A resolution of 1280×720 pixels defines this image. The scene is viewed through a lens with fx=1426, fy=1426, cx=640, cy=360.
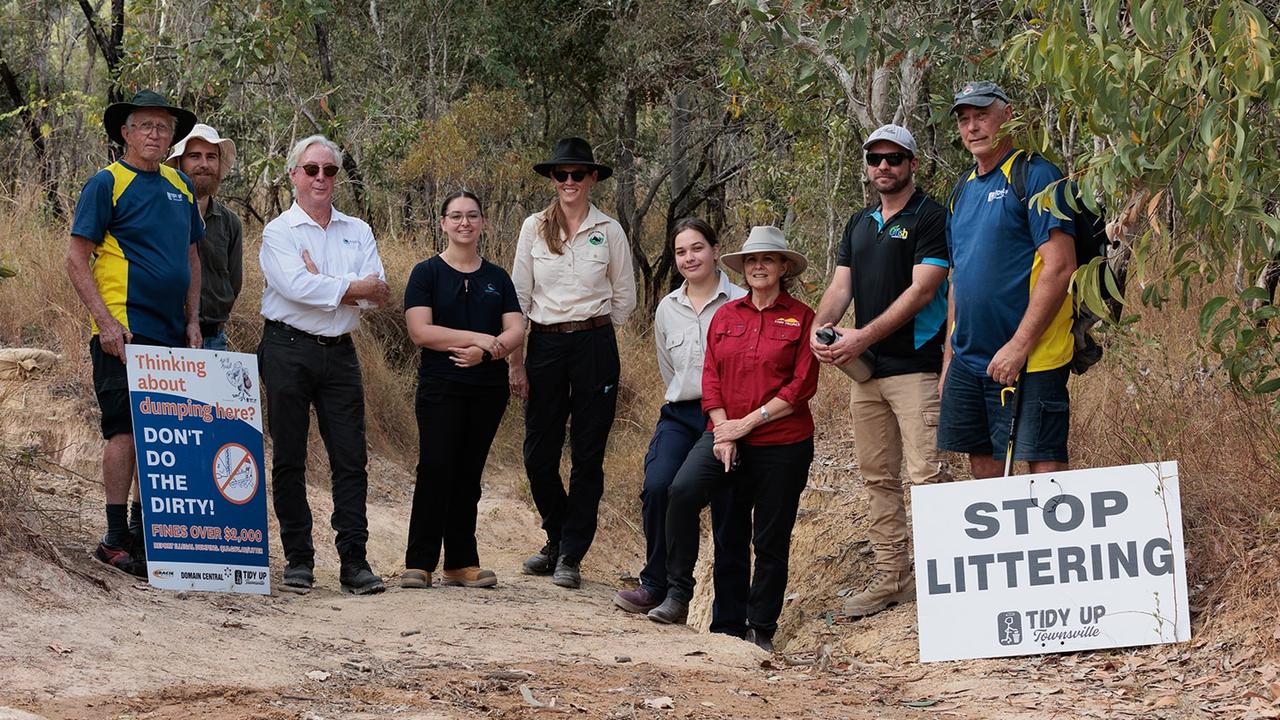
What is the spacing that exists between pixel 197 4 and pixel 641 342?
17.0 feet

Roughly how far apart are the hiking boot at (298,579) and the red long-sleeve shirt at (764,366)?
7.40 feet

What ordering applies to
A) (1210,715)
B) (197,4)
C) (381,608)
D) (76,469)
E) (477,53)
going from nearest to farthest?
(1210,715) < (381,608) < (76,469) < (197,4) < (477,53)

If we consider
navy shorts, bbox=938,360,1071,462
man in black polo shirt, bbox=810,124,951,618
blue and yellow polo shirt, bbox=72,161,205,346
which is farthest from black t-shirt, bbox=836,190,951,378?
blue and yellow polo shirt, bbox=72,161,205,346

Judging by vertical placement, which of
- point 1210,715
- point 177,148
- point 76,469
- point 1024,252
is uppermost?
point 177,148

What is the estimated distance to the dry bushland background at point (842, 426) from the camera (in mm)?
6020

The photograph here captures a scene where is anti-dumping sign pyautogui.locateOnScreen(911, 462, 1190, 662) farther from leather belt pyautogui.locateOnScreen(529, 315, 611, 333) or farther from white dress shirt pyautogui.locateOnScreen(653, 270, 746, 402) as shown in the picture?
leather belt pyautogui.locateOnScreen(529, 315, 611, 333)

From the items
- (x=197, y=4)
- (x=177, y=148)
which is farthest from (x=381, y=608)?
(x=197, y=4)

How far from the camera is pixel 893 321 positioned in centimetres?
654

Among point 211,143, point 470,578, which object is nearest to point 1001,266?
point 470,578

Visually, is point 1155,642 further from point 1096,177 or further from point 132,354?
point 132,354

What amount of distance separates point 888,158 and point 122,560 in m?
4.04

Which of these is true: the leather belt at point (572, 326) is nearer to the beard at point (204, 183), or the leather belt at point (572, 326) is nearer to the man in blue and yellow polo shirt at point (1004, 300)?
the beard at point (204, 183)

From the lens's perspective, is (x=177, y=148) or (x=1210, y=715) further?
(x=177, y=148)

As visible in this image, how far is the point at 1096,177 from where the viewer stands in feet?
16.2
